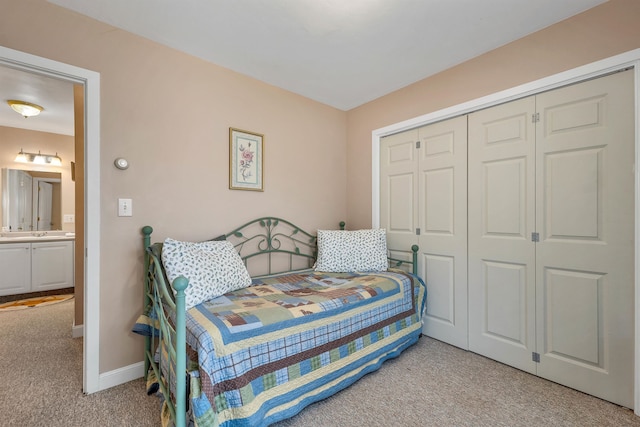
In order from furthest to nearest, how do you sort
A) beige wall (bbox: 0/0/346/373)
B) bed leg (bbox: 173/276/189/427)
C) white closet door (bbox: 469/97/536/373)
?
white closet door (bbox: 469/97/536/373), beige wall (bbox: 0/0/346/373), bed leg (bbox: 173/276/189/427)

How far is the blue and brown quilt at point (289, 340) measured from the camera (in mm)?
1276

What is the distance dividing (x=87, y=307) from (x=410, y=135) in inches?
112

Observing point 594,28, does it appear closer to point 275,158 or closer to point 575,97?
point 575,97

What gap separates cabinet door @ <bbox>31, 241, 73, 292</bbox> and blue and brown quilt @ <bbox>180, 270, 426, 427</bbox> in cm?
351

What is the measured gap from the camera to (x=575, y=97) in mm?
1811

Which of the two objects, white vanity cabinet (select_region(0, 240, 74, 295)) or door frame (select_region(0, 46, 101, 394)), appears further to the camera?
white vanity cabinet (select_region(0, 240, 74, 295))

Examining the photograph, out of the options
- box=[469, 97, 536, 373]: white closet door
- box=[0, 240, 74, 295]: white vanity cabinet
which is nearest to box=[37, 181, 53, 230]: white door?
box=[0, 240, 74, 295]: white vanity cabinet

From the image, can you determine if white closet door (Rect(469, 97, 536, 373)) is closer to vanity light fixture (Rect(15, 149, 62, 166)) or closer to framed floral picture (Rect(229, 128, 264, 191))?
framed floral picture (Rect(229, 128, 264, 191))

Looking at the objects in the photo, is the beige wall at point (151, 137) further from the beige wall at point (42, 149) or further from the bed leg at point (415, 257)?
the beige wall at point (42, 149)

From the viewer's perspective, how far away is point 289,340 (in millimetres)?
1520

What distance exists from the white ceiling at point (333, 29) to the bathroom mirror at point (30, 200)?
85.6 inches

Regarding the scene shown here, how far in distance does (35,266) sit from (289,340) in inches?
167

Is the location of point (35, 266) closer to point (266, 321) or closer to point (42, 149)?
point (42, 149)

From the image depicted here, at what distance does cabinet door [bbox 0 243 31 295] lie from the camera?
3.57 meters
